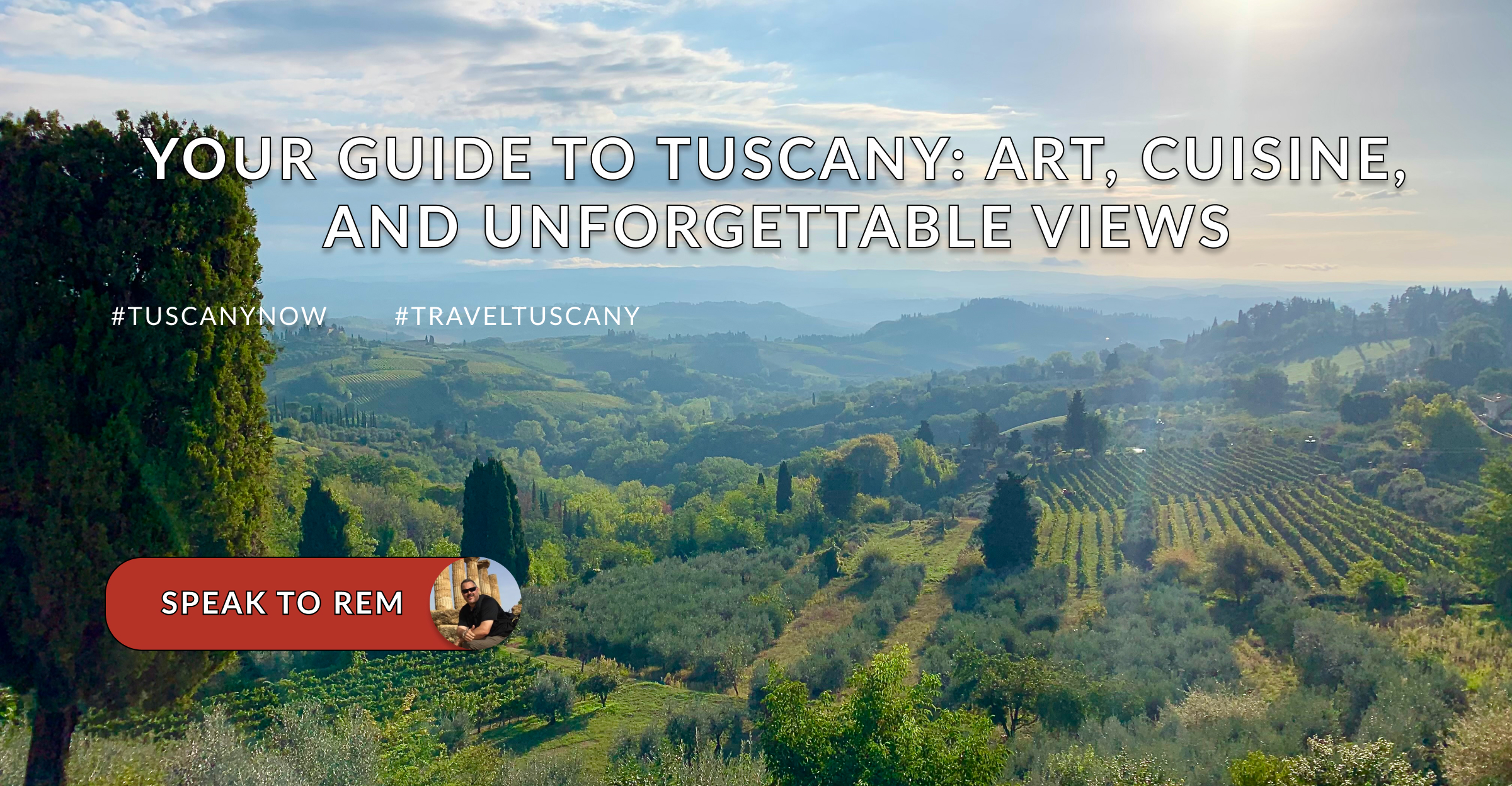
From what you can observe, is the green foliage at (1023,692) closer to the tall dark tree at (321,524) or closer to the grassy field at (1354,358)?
the tall dark tree at (321,524)

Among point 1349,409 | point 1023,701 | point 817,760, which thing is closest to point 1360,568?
point 1023,701

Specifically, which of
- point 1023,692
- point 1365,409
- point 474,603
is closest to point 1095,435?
point 1365,409

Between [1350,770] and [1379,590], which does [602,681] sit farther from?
[1379,590]

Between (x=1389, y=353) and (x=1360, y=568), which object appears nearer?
(x=1360, y=568)

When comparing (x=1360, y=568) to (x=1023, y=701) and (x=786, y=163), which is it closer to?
(x=1023, y=701)

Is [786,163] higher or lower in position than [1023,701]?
higher

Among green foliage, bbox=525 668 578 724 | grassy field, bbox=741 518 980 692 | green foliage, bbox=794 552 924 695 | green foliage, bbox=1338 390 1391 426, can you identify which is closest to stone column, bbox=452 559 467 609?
green foliage, bbox=794 552 924 695
